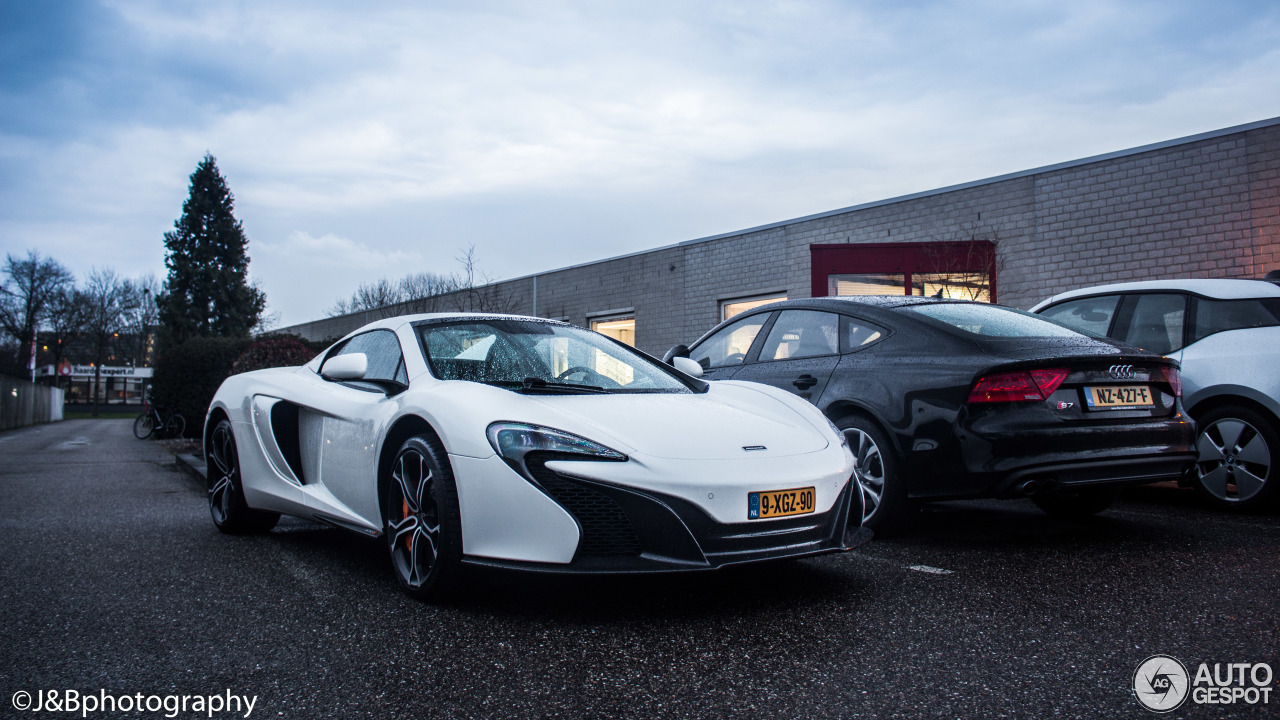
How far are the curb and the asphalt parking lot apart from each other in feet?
13.7

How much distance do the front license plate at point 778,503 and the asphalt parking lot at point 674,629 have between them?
0.38 m

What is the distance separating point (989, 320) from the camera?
467 cm

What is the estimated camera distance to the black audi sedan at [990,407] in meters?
3.94

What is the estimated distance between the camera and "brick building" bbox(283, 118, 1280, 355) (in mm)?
12219

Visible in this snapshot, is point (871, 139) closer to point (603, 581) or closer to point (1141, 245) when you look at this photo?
point (1141, 245)

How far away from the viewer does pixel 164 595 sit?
11.4ft

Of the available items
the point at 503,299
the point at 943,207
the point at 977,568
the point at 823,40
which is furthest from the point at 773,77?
the point at 977,568

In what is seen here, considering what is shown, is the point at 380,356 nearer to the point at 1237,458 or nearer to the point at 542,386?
the point at 542,386

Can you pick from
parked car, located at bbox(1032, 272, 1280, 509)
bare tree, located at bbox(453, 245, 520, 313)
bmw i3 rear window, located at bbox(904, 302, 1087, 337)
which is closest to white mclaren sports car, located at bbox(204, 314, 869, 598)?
bmw i3 rear window, located at bbox(904, 302, 1087, 337)

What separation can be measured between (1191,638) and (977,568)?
3.72 ft

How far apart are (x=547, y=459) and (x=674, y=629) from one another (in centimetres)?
73

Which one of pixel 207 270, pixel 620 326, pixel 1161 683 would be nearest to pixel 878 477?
pixel 1161 683

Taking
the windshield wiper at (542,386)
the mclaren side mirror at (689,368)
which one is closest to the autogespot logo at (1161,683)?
→ the windshield wiper at (542,386)

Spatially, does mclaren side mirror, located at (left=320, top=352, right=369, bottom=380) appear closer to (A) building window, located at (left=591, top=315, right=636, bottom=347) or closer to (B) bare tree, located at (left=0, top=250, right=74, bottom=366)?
(A) building window, located at (left=591, top=315, right=636, bottom=347)
